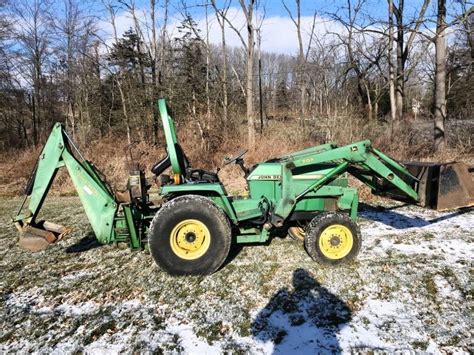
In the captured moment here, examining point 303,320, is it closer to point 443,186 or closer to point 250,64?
point 443,186

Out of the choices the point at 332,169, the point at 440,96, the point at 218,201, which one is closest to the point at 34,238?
the point at 218,201

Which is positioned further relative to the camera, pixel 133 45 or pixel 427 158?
pixel 133 45

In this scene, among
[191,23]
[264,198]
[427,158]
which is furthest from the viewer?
[191,23]

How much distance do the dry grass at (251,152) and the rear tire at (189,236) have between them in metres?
5.39

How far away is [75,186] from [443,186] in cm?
440

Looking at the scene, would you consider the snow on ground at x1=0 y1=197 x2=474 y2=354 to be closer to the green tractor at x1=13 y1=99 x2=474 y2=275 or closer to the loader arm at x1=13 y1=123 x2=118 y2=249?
the green tractor at x1=13 y1=99 x2=474 y2=275

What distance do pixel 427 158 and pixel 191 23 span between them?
12912 mm

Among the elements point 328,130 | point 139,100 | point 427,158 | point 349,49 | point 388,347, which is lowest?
point 388,347

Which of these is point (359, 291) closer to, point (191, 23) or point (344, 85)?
point (344, 85)

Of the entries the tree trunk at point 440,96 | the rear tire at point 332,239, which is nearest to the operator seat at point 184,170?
the rear tire at point 332,239

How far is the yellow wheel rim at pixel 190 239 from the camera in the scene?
149 inches

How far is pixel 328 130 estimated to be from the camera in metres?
12.0

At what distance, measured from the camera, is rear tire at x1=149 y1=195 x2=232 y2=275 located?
12.2 feet

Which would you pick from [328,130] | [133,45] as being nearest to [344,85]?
[328,130]
